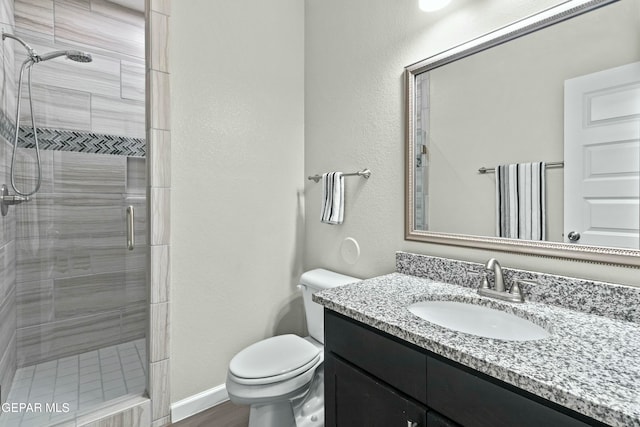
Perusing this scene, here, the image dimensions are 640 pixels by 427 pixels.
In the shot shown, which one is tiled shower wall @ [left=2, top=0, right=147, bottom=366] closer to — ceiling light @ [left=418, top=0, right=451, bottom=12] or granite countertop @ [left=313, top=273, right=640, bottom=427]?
granite countertop @ [left=313, top=273, right=640, bottom=427]

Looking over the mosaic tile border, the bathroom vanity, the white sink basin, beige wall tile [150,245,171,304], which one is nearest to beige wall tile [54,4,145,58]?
the mosaic tile border

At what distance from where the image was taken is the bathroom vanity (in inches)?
24.1

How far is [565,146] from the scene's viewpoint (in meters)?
1.08

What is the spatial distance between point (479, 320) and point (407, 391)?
0.41m

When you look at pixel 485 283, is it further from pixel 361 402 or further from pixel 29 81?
pixel 29 81

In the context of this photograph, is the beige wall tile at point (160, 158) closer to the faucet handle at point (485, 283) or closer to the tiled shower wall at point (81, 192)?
the tiled shower wall at point (81, 192)

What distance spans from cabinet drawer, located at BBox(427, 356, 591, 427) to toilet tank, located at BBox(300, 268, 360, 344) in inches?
35.4

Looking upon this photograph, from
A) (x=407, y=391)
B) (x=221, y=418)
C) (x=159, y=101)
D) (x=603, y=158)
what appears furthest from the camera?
(x=221, y=418)

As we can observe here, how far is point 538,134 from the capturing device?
114 centimetres

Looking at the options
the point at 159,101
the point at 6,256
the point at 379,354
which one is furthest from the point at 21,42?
the point at 379,354

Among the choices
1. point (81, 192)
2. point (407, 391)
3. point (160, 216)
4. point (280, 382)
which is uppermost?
point (81, 192)

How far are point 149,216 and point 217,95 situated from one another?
0.74 meters

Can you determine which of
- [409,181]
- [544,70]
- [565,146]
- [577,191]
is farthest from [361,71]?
[577,191]

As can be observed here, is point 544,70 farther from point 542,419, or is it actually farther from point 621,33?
point 542,419
